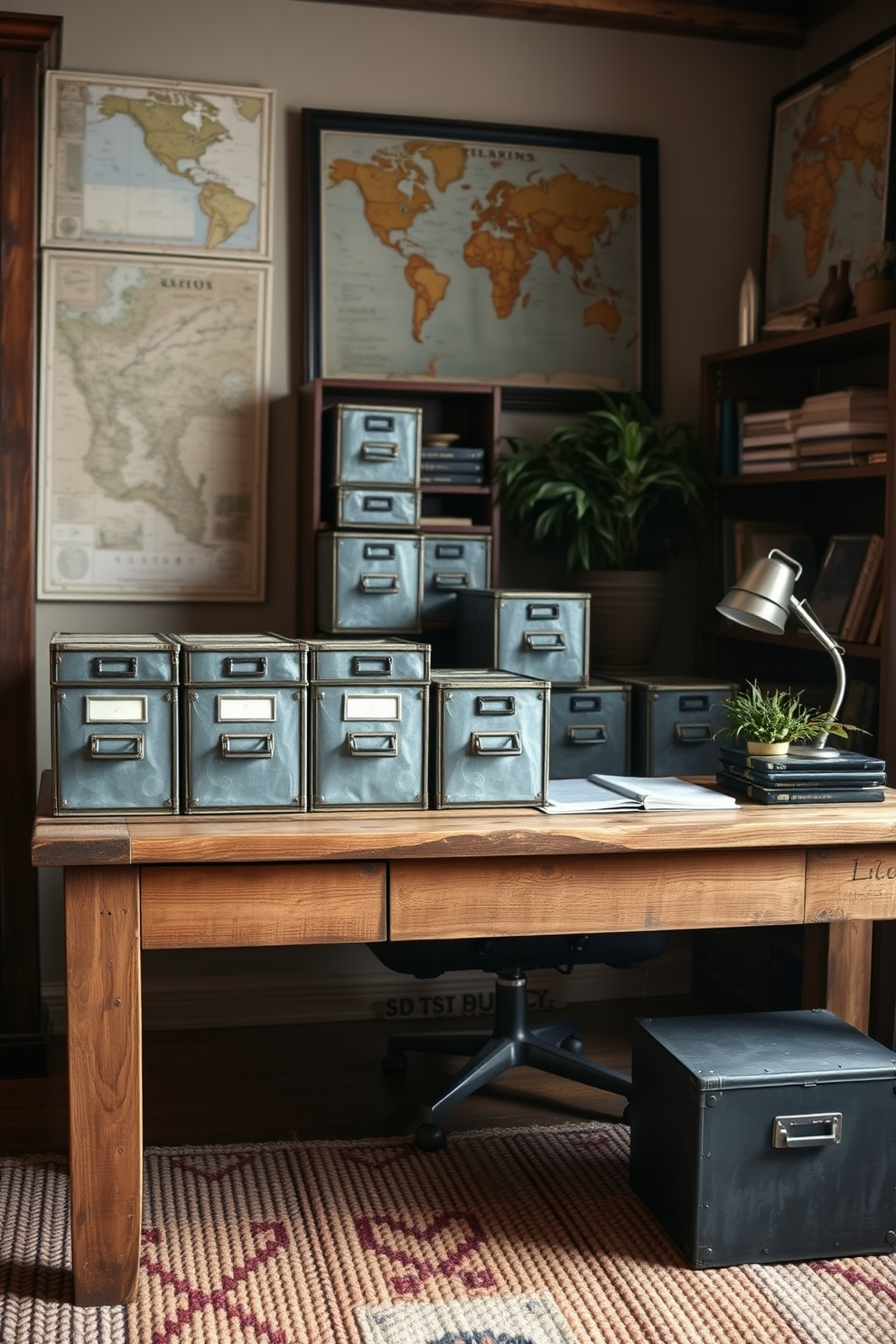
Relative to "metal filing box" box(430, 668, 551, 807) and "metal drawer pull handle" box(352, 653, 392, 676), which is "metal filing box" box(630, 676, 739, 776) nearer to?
"metal filing box" box(430, 668, 551, 807)

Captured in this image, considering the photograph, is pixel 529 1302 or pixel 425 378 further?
pixel 425 378

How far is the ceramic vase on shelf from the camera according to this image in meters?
3.49

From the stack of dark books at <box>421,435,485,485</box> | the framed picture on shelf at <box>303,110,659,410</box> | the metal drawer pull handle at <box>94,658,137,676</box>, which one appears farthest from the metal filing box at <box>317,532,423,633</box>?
the metal drawer pull handle at <box>94,658,137,676</box>

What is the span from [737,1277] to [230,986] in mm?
1754

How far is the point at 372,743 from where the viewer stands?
8.57 ft

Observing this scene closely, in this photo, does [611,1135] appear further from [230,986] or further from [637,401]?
[637,401]

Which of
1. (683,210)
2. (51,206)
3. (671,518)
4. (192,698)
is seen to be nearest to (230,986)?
(192,698)

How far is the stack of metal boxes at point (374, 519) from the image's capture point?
337 centimetres

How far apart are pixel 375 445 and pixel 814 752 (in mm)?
1285

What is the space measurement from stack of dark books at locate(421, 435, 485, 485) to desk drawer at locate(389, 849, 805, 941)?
1.37 metres

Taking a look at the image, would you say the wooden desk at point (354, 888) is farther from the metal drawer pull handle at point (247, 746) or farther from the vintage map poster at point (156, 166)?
the vintage map poster at point (156, 166)

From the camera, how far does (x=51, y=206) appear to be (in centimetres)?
356

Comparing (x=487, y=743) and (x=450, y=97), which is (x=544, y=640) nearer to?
(x=487, y=743)

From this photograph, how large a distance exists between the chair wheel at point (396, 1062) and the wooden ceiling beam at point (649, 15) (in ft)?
8.99
